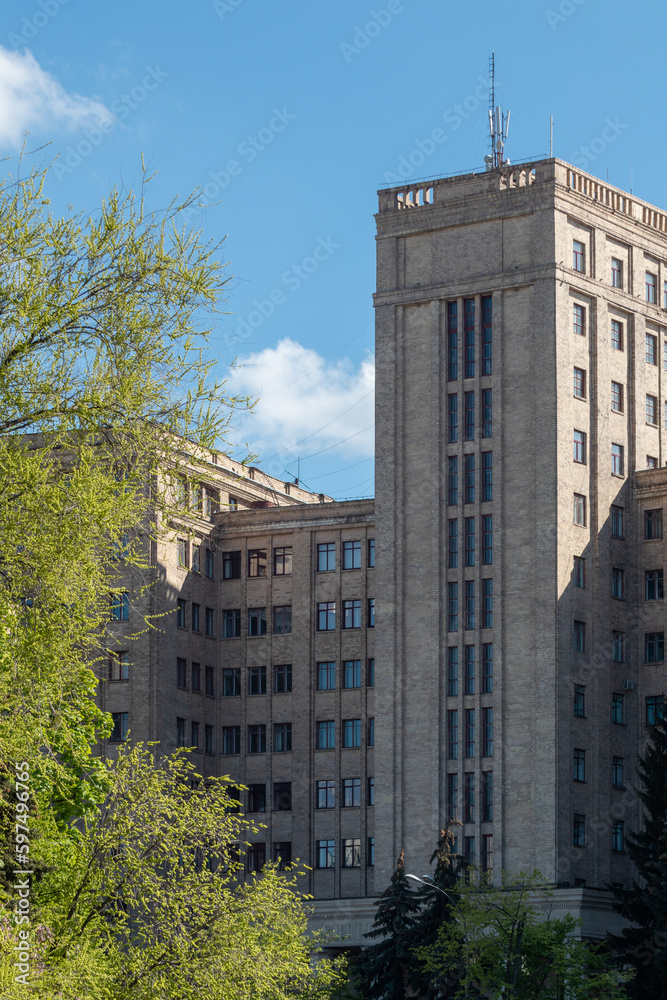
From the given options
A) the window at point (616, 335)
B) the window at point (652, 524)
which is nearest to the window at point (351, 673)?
the window at point (652, 524)

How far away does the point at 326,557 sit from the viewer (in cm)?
7881

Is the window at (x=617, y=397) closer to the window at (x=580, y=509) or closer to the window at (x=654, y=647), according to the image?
the window at (x=580, y=509)

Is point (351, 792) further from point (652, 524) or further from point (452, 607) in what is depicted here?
point (652, 524)

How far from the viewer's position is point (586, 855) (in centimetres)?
6881

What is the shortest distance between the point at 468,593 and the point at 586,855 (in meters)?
11.2

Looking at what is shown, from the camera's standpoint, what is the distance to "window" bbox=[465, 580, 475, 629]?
7131 cm

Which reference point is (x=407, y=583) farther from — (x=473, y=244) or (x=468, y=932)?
(x=468, y=932)

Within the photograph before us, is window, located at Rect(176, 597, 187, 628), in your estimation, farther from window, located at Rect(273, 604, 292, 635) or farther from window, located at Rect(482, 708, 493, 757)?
window, located at Rect(482, 708, 493, 757)

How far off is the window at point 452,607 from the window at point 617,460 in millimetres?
8318

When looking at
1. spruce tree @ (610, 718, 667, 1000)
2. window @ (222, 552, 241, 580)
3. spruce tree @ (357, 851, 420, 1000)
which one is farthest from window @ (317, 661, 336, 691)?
spruce tree @ (357, 851, 420, 1000)

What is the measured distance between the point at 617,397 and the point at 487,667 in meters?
13.1

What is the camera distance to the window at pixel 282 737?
7813cm

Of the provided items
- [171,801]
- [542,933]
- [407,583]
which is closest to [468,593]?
[407,583]

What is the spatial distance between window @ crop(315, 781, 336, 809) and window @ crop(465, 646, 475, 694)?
9208mm
